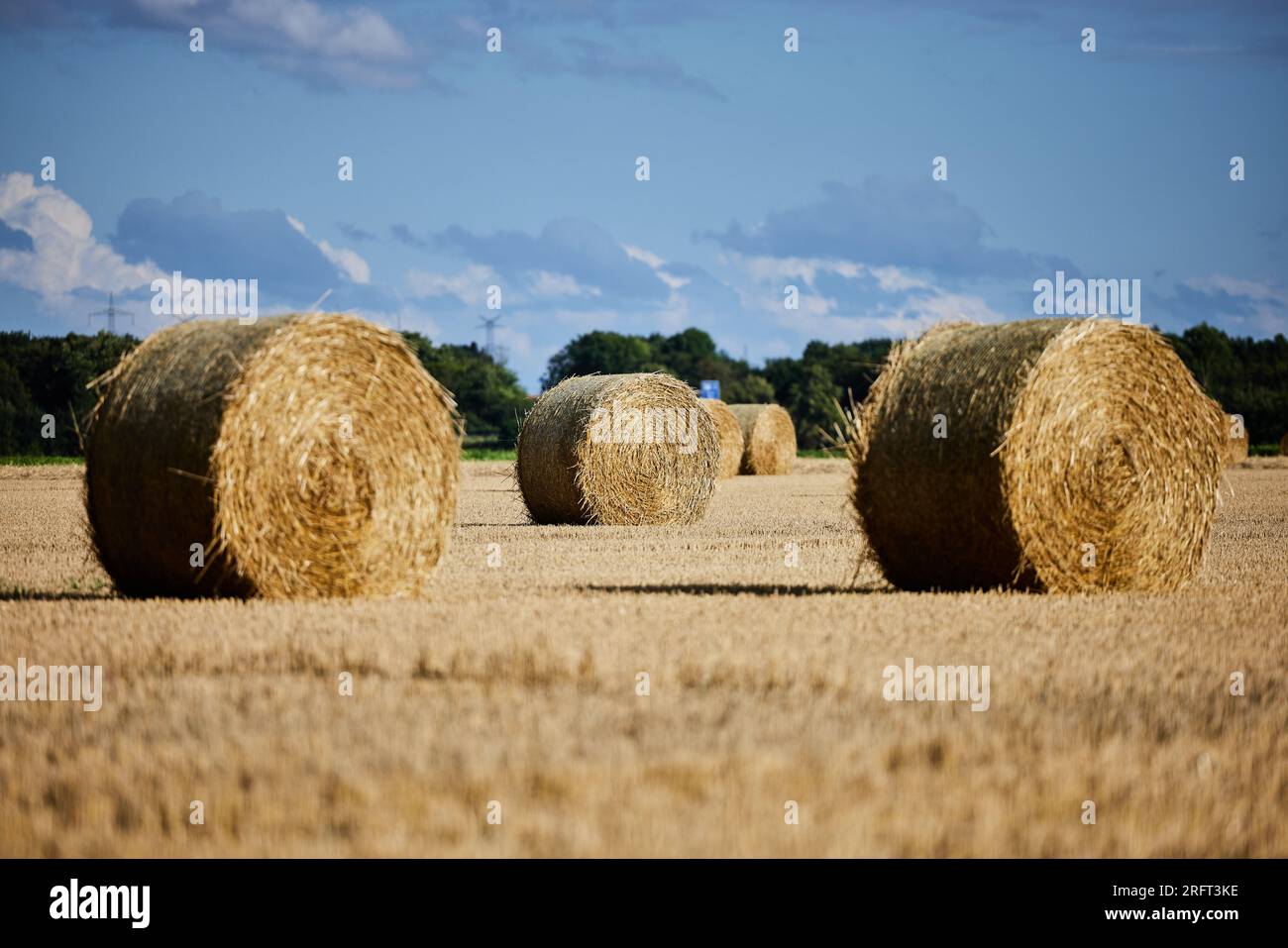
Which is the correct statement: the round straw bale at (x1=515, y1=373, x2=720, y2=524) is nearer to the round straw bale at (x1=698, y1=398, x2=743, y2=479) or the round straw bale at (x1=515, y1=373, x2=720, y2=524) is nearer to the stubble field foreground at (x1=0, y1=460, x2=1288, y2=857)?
the stubble field foreground at (x1=0, y1=460, x2=1288, y2=857)

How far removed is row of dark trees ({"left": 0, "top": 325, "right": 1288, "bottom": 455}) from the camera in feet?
185

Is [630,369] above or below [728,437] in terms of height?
above

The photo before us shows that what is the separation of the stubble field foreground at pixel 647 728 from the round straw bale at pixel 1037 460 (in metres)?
0.59

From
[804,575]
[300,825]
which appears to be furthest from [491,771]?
[804,575]

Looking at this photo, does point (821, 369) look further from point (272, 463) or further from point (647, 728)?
point (647, 728)

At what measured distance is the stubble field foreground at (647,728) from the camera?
4.69 m

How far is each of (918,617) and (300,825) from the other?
18.6 ft

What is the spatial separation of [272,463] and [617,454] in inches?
407

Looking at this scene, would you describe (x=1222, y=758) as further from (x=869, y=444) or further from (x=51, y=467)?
(x=51, y=467)

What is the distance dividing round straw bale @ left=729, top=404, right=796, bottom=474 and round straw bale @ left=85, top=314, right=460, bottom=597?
95.0ft

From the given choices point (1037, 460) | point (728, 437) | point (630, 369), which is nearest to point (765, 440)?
point (728, 437)

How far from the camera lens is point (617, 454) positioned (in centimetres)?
2059

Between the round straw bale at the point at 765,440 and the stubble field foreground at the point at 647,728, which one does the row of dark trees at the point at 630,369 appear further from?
the stubble field foreground at the point at 647,728

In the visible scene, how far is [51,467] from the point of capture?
3994cm
